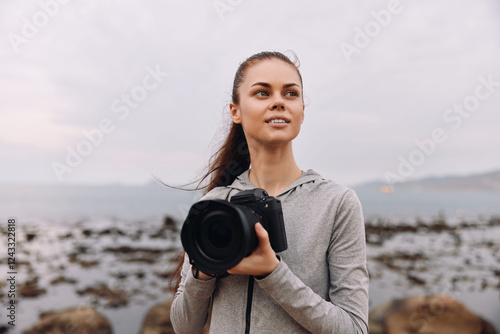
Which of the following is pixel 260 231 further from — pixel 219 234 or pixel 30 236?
pixel 30 236

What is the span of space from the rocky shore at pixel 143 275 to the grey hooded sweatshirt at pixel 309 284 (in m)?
5.93

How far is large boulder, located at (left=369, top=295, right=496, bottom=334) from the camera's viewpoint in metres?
6.55

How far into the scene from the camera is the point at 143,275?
38.3ft

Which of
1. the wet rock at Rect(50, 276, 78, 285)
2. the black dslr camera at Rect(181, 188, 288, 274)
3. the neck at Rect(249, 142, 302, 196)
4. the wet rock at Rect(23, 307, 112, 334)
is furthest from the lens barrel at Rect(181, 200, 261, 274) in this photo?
the wet rock at Rect(50, 276, 78, 285)

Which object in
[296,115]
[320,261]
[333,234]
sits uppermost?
[296,115]

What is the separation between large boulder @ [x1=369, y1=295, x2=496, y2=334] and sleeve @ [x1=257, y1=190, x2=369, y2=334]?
5946 mm

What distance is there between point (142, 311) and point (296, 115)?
29.2 feet

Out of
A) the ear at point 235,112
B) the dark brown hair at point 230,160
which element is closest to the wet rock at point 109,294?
the dark brown hair at point 230,160

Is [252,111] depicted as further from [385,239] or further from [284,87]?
[385,239]

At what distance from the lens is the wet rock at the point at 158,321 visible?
6.92 meters

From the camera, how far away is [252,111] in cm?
173

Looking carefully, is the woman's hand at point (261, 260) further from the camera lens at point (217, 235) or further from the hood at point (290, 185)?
the hood at point (290, 185)

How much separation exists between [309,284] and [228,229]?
46 centimetres

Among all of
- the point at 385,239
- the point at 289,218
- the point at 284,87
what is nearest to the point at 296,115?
the point at 284,87
